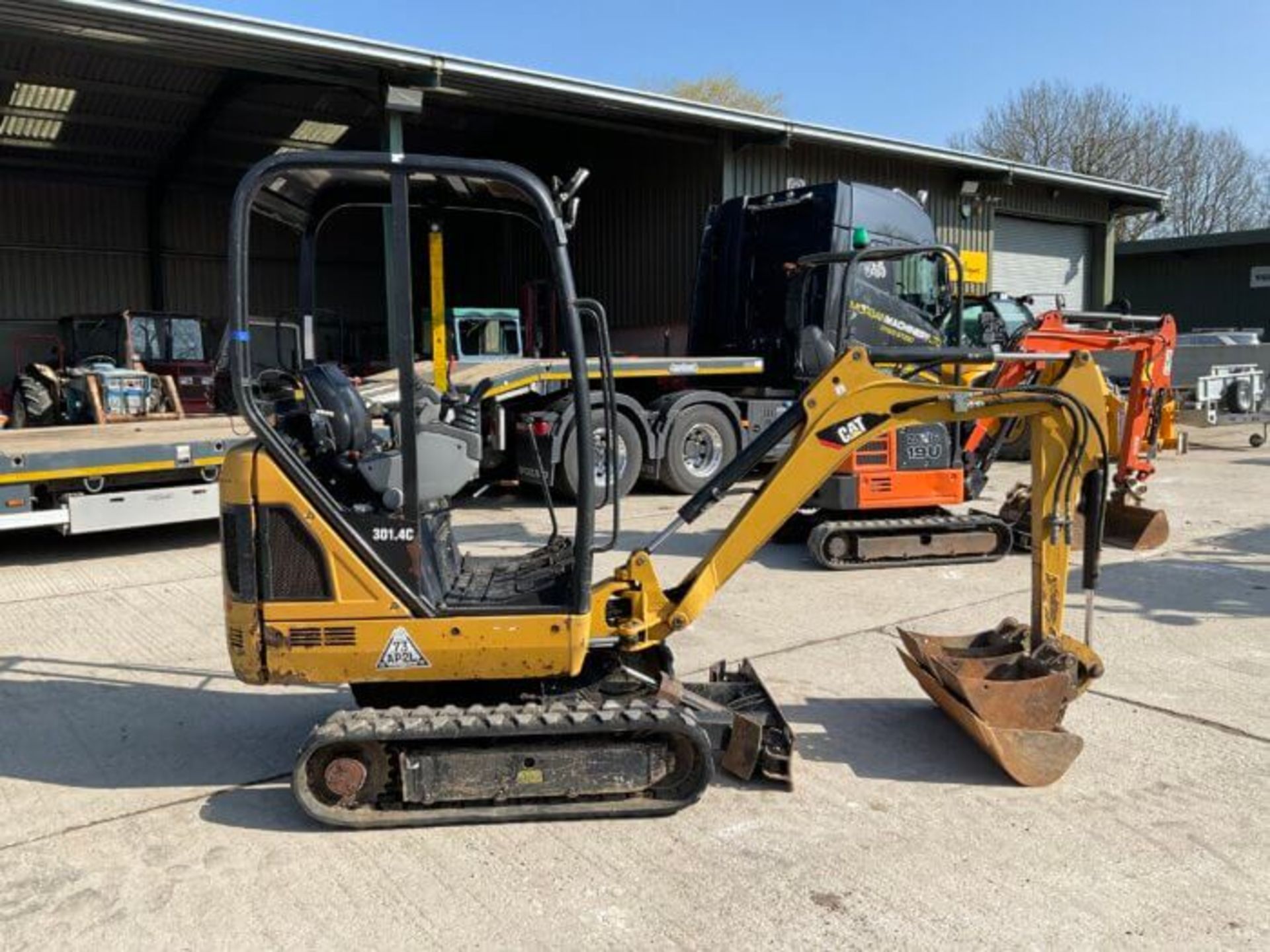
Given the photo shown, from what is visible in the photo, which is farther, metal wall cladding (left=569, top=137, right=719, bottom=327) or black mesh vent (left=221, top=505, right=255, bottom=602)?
metal wall cladding (left=569, top=137, right=719, bottom=327)

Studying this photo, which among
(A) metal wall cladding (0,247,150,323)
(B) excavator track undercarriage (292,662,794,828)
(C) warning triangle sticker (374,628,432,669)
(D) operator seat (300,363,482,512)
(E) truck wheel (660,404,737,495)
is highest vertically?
(A) metal wall cladding (0,247,150,323)

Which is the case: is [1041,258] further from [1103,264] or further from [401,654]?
[401,654]

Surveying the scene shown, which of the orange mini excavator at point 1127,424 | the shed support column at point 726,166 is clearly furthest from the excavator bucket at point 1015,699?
the shed support column at point 726,166

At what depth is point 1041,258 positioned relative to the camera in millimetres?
22688

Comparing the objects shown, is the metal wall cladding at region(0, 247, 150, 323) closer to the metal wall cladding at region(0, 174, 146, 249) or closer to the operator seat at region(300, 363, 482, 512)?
the metal wall cladding at region(0, 174, 146, 249)

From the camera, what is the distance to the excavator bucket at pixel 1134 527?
832 centimetres

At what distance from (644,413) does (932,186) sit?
1124 centimetres

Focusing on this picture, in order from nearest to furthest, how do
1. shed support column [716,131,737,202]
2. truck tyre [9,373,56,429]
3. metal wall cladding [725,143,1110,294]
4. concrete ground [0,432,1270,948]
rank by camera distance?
concrete ground [0,432,1270,948] < truck tyre [9,373,56,429] < shed support column [716,131,737,202] < metal wall cladding [725,143,1110,294]

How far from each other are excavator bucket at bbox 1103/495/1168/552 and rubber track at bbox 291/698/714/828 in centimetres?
579

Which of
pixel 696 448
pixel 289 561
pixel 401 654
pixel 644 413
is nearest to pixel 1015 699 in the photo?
pixel 401 654

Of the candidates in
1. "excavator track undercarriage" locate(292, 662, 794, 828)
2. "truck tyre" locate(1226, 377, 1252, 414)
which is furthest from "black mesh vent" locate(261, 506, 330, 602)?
"truck tyre" locate(1226, 377, 1252, 414)

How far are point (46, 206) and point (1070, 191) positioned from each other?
22.8 m

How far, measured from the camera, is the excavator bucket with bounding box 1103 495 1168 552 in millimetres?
8320

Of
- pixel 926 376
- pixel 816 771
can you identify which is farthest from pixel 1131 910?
pixel 926 376
